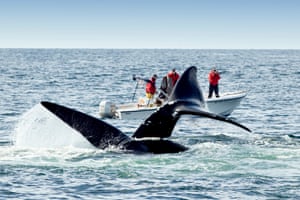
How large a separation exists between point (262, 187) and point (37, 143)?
7.30m

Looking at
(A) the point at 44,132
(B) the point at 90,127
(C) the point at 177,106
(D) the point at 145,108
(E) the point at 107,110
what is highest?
(C) the point at 177,106

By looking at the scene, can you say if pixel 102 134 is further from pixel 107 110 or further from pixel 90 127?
pixel 107 110

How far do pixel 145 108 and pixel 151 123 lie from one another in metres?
13.1

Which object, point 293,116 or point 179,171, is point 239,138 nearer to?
point 179,171

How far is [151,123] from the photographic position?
59.5 feet

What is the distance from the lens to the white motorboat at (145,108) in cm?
3133

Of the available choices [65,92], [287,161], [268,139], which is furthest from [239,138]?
[65,92]

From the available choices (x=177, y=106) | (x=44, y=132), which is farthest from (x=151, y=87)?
(x=177, y=106)

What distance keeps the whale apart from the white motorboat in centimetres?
1268

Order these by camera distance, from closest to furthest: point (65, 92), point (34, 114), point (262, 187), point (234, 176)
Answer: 1. point (262, 187)
2. point (234, 176)
3. point (34, 114)
4. point (65, 92)

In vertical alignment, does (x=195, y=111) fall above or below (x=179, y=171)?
above

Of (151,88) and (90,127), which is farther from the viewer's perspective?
(151,88)

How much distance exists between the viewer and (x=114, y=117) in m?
32.7

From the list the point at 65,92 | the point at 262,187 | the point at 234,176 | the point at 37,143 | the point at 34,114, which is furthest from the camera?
the point at 65,92
